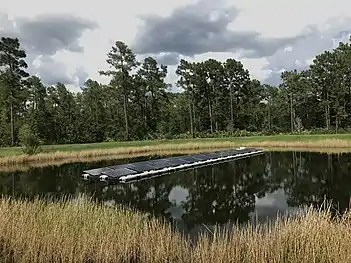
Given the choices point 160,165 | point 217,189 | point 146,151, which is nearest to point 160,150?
point 146,151

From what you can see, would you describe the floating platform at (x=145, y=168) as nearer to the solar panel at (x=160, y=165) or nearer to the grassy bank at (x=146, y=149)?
the solar panel at (x=160, y=165)

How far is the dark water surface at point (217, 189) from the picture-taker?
12195 millimetres

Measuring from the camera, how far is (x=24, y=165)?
88.4ft

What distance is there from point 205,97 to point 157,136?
15685mm

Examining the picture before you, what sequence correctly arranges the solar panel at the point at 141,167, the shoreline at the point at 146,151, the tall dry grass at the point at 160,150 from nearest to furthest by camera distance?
1. the solar panel at the point at 141,167
2. the shoreline at the point at 146,151
3. the tall dry grass at the point at 160,150

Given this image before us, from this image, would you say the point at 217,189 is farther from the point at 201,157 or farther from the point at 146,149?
the point at 146,149

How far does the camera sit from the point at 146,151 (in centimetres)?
3559

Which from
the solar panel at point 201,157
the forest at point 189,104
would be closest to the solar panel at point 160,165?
the solar panel at point 201,157

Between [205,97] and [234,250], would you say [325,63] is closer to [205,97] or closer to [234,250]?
[205,97]

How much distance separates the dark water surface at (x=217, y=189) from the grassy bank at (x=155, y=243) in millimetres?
3177

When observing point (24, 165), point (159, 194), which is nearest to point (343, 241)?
point (159, 194)

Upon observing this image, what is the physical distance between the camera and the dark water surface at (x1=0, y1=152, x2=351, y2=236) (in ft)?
40.0

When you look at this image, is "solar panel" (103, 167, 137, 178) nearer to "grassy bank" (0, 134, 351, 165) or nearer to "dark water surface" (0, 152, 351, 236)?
"dark water surface" (0, 152, 351, 236)

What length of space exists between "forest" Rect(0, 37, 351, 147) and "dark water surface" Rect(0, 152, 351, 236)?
1113 inches
